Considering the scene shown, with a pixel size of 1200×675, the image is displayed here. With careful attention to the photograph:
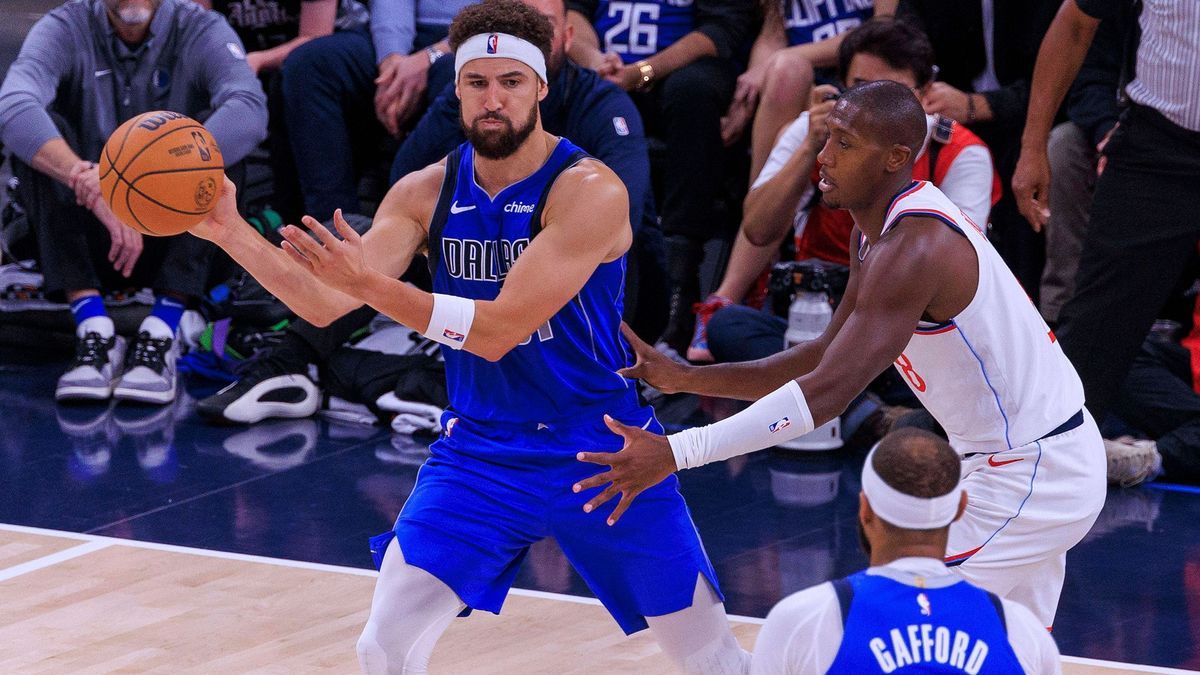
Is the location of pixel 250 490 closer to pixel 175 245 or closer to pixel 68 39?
pixel 175 245

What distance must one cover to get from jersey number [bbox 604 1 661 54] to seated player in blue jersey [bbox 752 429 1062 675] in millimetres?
5611

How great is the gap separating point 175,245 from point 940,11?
3.71 metres

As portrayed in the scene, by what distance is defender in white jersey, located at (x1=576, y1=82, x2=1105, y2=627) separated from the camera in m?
3.46

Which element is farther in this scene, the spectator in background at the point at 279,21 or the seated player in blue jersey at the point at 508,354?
the spectator in background at the point at 279,21

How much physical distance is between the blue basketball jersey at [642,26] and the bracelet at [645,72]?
17 cm

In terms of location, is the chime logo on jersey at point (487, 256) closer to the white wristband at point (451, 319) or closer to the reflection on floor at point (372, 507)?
the white wristband at point (451, 319)

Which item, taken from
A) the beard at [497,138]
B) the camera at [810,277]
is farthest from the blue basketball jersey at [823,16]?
the beard at [497,138]

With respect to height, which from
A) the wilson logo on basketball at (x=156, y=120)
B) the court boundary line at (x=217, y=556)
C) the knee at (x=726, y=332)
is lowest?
the court boundary line at (x=217, y=556)

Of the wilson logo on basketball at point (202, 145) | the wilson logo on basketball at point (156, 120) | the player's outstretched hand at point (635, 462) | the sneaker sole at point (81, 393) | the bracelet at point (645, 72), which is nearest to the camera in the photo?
the player's outstretched hand at point (635, 462)

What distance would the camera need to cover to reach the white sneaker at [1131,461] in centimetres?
638

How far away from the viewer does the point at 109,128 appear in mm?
7879

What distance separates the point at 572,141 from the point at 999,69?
2.04m

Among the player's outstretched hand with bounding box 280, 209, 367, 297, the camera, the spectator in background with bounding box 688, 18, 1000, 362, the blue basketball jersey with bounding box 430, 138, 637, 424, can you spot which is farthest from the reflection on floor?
the player's outstretched hand with bounding box 280, 209, 367, 297

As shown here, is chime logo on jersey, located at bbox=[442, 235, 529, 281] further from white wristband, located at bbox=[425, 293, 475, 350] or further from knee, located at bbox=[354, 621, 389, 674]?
knee, located at bbox=[354, 621, 389, 674]
